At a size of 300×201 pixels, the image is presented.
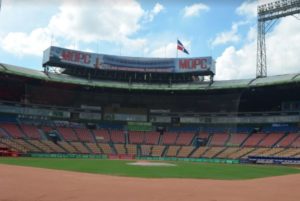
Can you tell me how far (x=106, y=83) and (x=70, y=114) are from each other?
465 inches

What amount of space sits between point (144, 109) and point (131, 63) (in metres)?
12.3

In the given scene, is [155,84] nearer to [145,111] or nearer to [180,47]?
[145,111]

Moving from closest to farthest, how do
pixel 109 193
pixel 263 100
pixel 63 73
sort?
pixel 109 193 < pixel 263 100 < pixel 63 73

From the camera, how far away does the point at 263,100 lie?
86312 millimetres

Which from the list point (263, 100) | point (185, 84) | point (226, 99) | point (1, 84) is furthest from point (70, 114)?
point (263, 100)

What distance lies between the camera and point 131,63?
91.9 meters

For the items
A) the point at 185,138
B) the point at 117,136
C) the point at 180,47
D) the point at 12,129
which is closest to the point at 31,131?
the point at 12,129

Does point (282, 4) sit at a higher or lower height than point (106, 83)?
higher

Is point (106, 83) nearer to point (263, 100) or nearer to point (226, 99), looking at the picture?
point (226, 99)

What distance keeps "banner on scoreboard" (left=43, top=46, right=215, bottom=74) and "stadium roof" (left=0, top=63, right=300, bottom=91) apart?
138 inches

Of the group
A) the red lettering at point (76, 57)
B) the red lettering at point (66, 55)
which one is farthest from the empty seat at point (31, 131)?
the red lettering at point (76, 57)

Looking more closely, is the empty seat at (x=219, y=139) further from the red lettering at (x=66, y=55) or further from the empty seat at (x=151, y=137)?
the red lettering at (x=66, y=55)

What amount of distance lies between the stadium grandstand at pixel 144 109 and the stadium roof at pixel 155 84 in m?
0.25

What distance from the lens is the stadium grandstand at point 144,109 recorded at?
7831cm
